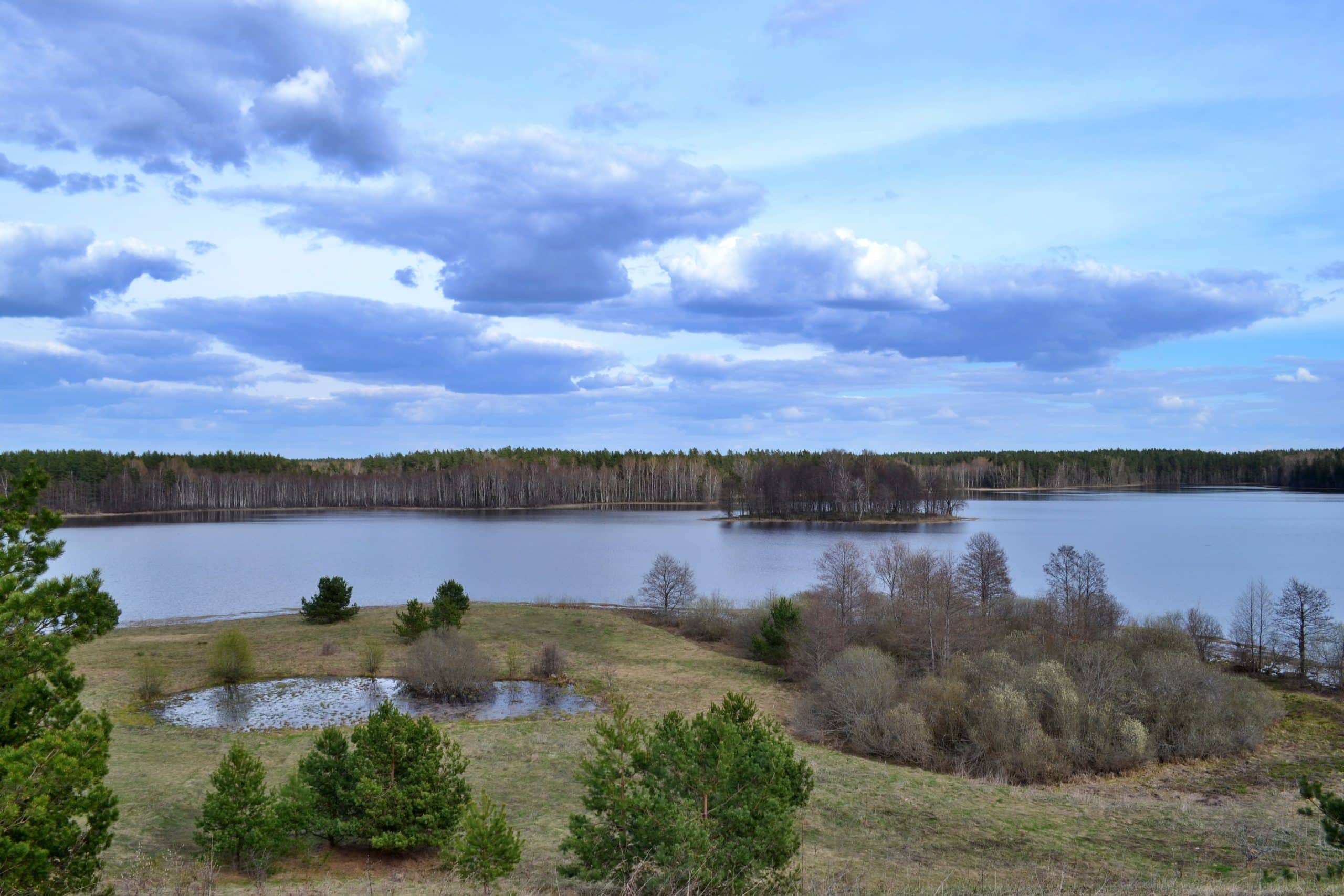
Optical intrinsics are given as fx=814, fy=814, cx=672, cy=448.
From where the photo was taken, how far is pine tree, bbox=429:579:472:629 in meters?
31.8

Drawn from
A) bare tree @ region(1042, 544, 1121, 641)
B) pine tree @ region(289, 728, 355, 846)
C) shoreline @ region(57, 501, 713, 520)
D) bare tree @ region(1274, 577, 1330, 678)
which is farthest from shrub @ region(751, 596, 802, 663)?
shoreline @ region(57, 501, 713, 520)

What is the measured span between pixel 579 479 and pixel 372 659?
120804mm

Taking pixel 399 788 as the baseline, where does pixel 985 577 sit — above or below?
above

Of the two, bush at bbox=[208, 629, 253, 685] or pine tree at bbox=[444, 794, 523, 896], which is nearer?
pine tree at bbox=[444, 794, 523, 896]

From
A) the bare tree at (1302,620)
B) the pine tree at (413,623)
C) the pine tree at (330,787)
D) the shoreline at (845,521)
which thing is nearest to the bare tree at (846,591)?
the bare tree at (1302,620)

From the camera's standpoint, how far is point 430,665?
1048 inches

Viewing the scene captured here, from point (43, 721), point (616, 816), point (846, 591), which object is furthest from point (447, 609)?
point (43, 721)

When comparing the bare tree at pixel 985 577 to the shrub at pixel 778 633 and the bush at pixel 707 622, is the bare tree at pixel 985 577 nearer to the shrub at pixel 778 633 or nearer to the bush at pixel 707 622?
the shrub at pixel 778 633

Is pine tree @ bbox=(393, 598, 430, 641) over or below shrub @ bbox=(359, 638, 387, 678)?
over

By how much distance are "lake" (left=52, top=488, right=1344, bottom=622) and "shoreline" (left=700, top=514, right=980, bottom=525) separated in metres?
2.24

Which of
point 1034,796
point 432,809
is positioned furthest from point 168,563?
point 1034,796

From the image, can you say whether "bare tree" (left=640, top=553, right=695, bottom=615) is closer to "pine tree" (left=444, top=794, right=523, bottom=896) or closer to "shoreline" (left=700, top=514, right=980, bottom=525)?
"pine tree" (left=444, top=794, right=523, bottom=896)

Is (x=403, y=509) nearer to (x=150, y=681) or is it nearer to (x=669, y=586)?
(x=669, y=586)

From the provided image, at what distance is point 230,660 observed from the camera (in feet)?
90.7
